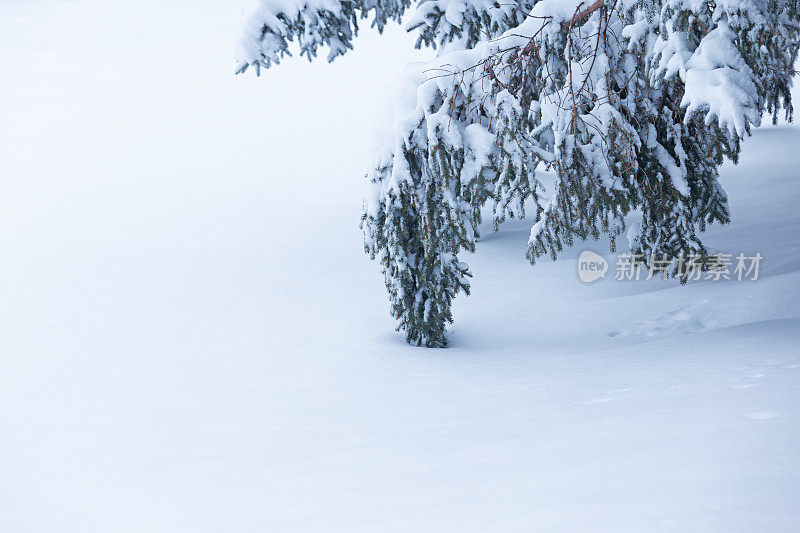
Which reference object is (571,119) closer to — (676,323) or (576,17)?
(576,17)

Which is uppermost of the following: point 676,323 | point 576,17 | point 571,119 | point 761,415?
point 576,17

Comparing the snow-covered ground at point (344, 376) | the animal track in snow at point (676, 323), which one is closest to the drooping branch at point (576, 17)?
the snow-covered ground at point (344, 376)

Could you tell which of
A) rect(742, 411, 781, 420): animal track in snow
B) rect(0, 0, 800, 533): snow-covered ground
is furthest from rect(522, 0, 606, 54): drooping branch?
rect(742, 411, 781, 420): animal track in snow

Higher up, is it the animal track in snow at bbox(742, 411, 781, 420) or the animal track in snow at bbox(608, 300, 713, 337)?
the animal track in snow at bbox(608, 300, 713, 337)

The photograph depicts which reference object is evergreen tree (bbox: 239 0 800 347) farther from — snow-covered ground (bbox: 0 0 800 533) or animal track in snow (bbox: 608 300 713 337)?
animal track in snow (bbox: 608 300 713 337)

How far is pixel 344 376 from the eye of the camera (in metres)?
5.12

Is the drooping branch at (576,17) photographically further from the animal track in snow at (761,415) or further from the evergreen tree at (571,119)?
the animal track in snow at (761,415)

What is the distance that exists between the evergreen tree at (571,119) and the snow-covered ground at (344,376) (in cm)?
57

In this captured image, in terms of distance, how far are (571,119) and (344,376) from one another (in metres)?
2.25

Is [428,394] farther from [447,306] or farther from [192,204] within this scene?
[192,204]

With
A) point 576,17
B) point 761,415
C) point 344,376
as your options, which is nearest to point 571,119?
point 576,17

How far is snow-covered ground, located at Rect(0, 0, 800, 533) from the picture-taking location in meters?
3.03

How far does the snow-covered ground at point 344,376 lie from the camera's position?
303 centimetres

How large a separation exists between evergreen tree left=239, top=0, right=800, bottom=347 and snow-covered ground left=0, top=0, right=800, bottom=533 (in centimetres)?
57
